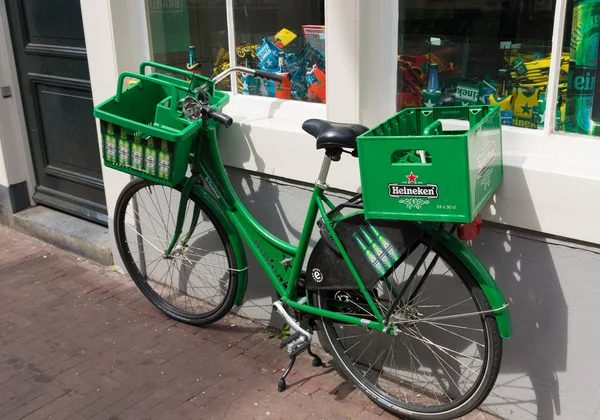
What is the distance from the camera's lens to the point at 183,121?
3.27m

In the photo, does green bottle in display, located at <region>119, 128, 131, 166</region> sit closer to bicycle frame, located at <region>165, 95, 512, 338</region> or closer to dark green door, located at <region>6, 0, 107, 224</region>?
bicycle frame, located at <region>165, 95, 512, 338</region>

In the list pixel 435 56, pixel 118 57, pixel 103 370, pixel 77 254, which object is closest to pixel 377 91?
pixel 435 56

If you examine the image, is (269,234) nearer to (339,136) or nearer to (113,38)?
(339,136)

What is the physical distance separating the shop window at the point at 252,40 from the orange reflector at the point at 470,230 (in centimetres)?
122

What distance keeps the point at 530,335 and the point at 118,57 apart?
2869mm

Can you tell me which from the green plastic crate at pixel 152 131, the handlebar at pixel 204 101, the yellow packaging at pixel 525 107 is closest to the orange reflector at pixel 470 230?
the yellow packaging at pixel 525 107

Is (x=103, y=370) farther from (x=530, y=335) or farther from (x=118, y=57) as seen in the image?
(x=530, y=335)

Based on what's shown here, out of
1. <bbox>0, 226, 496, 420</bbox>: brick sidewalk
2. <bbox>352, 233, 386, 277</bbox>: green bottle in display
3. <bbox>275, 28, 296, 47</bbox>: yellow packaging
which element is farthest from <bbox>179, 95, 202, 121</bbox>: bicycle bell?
<bbox>0, 226, 496, 420</bbox>: brick sidewalk

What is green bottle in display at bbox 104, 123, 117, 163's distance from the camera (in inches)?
130

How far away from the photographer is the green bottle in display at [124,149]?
325cm

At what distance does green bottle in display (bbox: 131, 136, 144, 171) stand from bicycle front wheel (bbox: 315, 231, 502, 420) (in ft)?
3.69

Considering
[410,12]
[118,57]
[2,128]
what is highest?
[410,12]

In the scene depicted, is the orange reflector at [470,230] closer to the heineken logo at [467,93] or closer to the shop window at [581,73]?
the shop window at [581,73]

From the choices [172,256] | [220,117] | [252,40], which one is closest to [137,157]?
[220,117]
